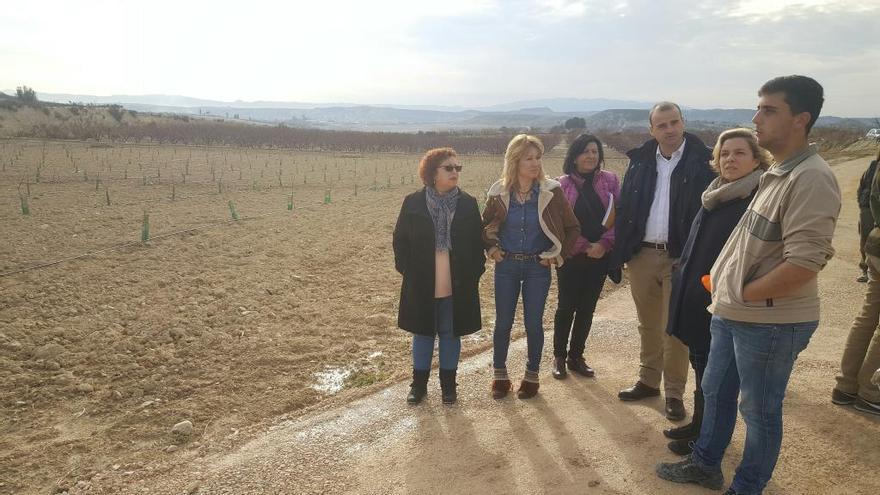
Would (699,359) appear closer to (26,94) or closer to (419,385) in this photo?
(419,385)

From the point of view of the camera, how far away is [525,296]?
10.8 ft

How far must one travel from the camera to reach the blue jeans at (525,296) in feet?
10.5

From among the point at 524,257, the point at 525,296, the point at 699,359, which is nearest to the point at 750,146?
the point at 699,359

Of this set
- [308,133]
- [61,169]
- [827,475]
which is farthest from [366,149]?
[827,475]

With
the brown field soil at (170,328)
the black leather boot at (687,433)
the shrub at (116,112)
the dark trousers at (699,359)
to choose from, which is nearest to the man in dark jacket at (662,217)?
the black leather boot at (687,433)

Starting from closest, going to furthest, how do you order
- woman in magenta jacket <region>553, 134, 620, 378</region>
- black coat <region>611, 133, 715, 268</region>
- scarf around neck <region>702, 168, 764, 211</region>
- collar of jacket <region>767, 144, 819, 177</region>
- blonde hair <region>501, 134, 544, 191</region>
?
collar of jacket <region>767, 144, 819, 177</region>, scarf around neck <region>702, 168, 764, 211</region>, black coat <region>611, 133, 715, 268</region>, blonde hair <region>501, 134, 544, 191</region>, woman in magenta jacket <region>553, 134, 620, 378</region>

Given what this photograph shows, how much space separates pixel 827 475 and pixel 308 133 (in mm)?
48029

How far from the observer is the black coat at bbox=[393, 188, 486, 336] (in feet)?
10.5

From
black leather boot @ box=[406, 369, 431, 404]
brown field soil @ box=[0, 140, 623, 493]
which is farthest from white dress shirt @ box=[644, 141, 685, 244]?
brown field soil @ box=[0, 140, 623, 493]

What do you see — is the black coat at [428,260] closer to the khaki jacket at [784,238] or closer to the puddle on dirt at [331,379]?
the puddle on dirt at [331,379]

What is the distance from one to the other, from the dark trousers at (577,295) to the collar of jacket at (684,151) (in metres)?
0.73

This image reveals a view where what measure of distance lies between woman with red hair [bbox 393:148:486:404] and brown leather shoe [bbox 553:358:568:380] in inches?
29.0

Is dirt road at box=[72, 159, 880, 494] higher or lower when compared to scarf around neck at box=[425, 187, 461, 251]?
lower

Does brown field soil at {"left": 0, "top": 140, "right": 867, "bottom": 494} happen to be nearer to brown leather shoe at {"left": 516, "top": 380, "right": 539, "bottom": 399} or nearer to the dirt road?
the dirt road
